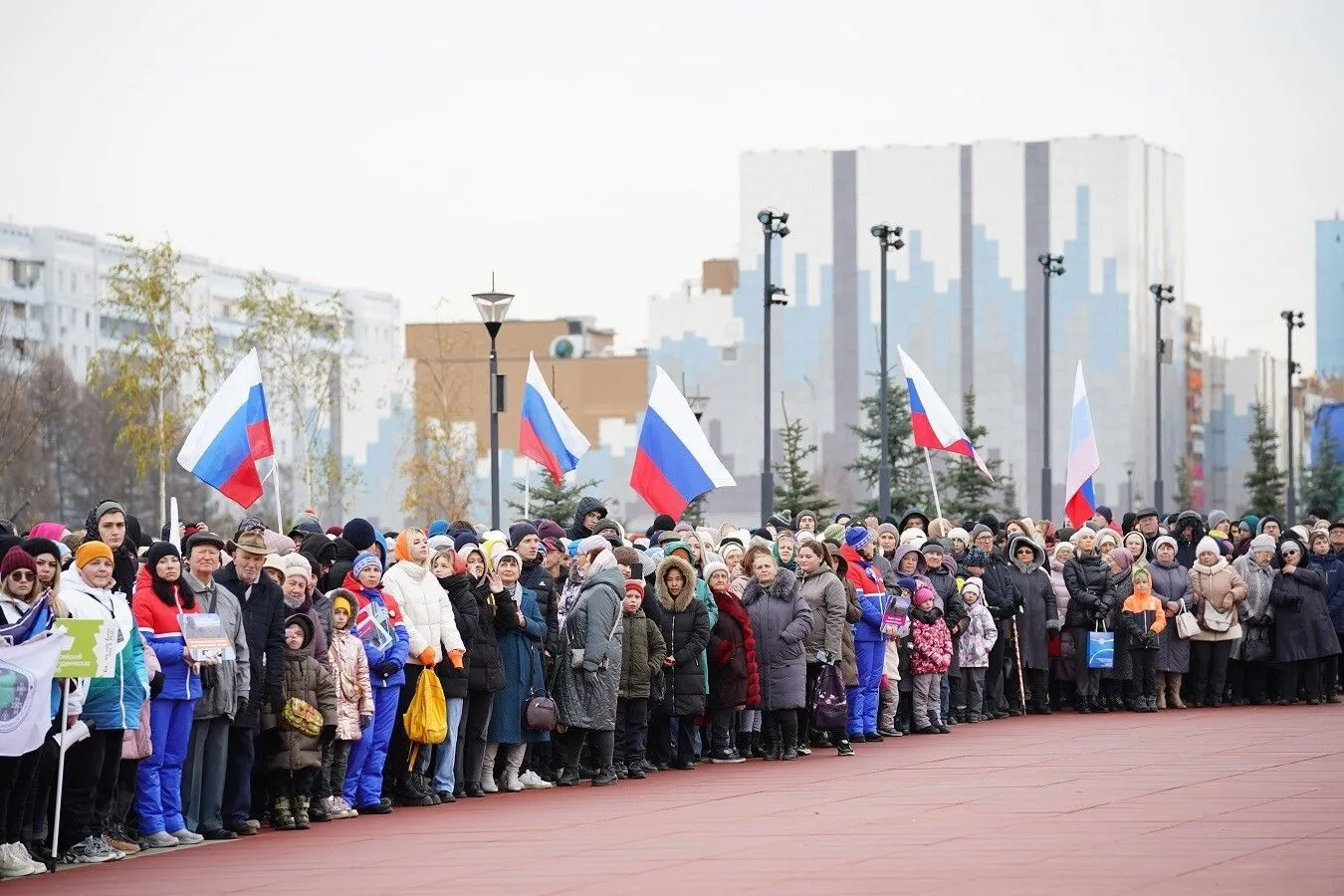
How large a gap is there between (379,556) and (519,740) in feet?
6.12

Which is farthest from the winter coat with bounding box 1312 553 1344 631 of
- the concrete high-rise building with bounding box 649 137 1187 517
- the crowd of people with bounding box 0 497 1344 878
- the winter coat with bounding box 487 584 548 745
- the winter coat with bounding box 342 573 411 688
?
the concrete high-rise building with bounding box 649 137 1187 517

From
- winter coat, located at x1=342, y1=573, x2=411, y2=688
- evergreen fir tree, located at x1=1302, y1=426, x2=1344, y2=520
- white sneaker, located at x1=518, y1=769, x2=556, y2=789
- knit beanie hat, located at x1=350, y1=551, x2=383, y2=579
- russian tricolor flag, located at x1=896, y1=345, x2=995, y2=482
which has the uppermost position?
evergreen fir tree, located at x1=1302, y1=426, x2=1344, y2=520

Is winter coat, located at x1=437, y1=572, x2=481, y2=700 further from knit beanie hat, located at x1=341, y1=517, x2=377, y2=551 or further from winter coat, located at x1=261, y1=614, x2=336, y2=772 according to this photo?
winter coat, located at x1=261, y1=614, x2=336, y2=772

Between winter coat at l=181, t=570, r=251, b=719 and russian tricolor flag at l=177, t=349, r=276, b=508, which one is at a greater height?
russian tricolor flag at l=177, t=349, r=276, b=508

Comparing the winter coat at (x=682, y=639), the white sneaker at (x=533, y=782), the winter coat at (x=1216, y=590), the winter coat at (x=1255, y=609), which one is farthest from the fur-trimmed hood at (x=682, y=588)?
the winter coat at (x=1255, y=609)

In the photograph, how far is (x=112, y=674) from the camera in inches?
541

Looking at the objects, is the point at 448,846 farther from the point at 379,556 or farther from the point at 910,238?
the point at 910,238

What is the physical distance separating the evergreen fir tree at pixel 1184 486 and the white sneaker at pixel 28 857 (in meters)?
88.9

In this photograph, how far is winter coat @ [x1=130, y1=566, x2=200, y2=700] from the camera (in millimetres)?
14500

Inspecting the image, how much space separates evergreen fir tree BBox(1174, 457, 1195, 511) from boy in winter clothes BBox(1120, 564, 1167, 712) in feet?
247

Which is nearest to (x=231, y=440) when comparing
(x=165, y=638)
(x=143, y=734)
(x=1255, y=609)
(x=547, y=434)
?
(x=547, y=434)

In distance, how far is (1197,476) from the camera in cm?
11700

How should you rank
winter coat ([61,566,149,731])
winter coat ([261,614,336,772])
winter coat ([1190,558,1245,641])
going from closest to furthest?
winter coat ([61,566,149,731]), winter coat ([261,614,336,772]), winter coat ([1190,558,1245,641])

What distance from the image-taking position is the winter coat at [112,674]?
45.1 ft
